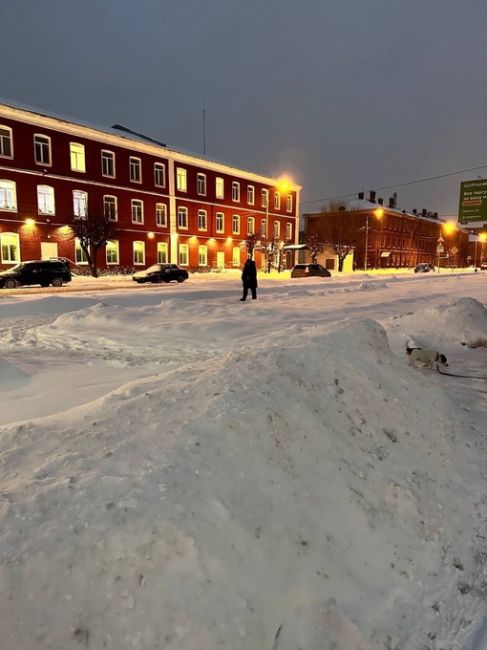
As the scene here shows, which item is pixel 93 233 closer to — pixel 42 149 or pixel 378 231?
pixel 42 149

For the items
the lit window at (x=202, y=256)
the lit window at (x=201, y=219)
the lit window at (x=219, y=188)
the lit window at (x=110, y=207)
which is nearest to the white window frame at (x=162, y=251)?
the lit window at (x=202, y=256)

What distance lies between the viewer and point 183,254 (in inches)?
1704

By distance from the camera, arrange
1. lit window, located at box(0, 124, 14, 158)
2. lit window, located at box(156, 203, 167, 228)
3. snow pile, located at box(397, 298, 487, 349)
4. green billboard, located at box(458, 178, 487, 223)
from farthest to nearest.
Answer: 1. lit window, located at box(156, 203, 167, 228)
2. lit window, located at box(0, 124, 14, 158)
3. green billboard, located at box(458, 178, 487, 223)
4. snow pile, located at box(397, 298, 487, 349)

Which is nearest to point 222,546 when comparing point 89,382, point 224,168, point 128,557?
point 128,557

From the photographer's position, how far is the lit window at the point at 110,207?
36375 mm

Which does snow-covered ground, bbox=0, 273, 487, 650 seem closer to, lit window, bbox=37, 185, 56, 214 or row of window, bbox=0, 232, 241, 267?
row of window, bbox=0, 232, 241, 267

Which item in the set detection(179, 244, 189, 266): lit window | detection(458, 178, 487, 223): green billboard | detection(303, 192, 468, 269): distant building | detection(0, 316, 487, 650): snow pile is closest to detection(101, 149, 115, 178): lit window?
detection(179, 244, 189, 266): lit window

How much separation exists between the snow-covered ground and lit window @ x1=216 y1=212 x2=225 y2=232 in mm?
43092

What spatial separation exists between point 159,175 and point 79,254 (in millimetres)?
11472

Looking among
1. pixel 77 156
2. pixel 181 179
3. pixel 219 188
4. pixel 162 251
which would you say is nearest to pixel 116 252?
pixel 162 251

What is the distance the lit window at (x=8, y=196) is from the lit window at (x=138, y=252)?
34.0 feet

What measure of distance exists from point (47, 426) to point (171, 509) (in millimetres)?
1782

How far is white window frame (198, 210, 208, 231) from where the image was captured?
4480cm

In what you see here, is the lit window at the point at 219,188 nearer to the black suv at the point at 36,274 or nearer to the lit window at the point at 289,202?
the lit window at the point at 289,202
